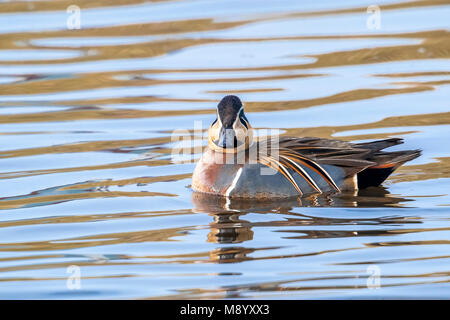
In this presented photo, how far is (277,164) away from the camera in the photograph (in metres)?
10.5

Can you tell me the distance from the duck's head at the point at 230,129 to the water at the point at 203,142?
2.15 feet

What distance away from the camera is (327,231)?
9086mm

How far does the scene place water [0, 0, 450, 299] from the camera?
8086mm

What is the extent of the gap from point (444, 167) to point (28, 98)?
7.48 metres

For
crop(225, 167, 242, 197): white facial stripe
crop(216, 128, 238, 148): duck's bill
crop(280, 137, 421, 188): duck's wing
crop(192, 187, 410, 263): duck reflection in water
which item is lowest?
crop(192, 187, 410, 263): duck reflection in water

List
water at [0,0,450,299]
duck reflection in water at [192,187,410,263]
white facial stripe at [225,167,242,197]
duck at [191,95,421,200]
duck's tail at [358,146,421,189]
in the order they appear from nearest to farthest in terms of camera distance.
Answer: water at [0,0,450,299] < duck reflection in water at [192,187,410,263] < duck at [191,95,421,200] < white facial stripe at [225,167,242,197] < duck's tail at [358,146,421,189]

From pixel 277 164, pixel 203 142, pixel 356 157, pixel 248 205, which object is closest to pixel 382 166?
pixel 356 157

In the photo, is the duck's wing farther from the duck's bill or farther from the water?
the duck's bill

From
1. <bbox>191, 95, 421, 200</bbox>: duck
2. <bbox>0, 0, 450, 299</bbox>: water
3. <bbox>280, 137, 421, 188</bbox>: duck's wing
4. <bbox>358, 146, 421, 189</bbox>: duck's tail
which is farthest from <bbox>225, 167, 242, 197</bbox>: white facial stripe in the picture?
<bbox>358, 146, 421, 189</bbox>: duck's tail

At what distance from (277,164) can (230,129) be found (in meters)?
0.64

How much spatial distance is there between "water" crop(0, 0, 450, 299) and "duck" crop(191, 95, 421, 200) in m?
0.22

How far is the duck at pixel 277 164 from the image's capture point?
10.5 meters

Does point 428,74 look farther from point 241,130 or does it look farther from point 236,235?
point 236,235

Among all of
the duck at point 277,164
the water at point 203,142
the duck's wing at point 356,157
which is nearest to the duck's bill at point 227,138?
the duck at point 277,164
